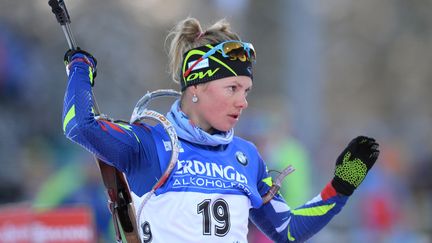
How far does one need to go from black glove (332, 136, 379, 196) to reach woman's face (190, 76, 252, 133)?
54 cm

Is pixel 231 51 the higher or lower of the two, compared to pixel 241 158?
higher

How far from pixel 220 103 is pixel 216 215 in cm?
46

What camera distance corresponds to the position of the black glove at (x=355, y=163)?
4.00 m

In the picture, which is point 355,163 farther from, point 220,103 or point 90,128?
point 90,128

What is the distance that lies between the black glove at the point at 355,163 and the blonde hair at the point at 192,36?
0.70 m

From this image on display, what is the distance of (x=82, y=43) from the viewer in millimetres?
10516

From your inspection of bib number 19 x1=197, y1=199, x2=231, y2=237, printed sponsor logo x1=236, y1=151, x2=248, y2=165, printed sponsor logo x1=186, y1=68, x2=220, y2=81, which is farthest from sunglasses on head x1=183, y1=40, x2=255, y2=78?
bib number 19 x1=197, y1=199, x2=231, y2=237

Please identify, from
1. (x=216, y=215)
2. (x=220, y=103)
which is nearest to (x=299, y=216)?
(x=216, y=215)

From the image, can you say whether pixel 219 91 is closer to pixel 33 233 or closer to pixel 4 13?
pixel 33 233

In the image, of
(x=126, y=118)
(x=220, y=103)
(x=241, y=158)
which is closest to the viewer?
(x=220, y=103)

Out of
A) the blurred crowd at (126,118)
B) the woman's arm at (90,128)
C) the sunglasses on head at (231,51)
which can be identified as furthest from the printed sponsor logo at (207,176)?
the blurred crowd at (126,118)

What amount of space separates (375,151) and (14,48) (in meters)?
6.51

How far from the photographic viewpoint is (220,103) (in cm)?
379

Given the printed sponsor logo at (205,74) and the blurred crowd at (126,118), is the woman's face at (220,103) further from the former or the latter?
the blurred crowd at (126,118)
